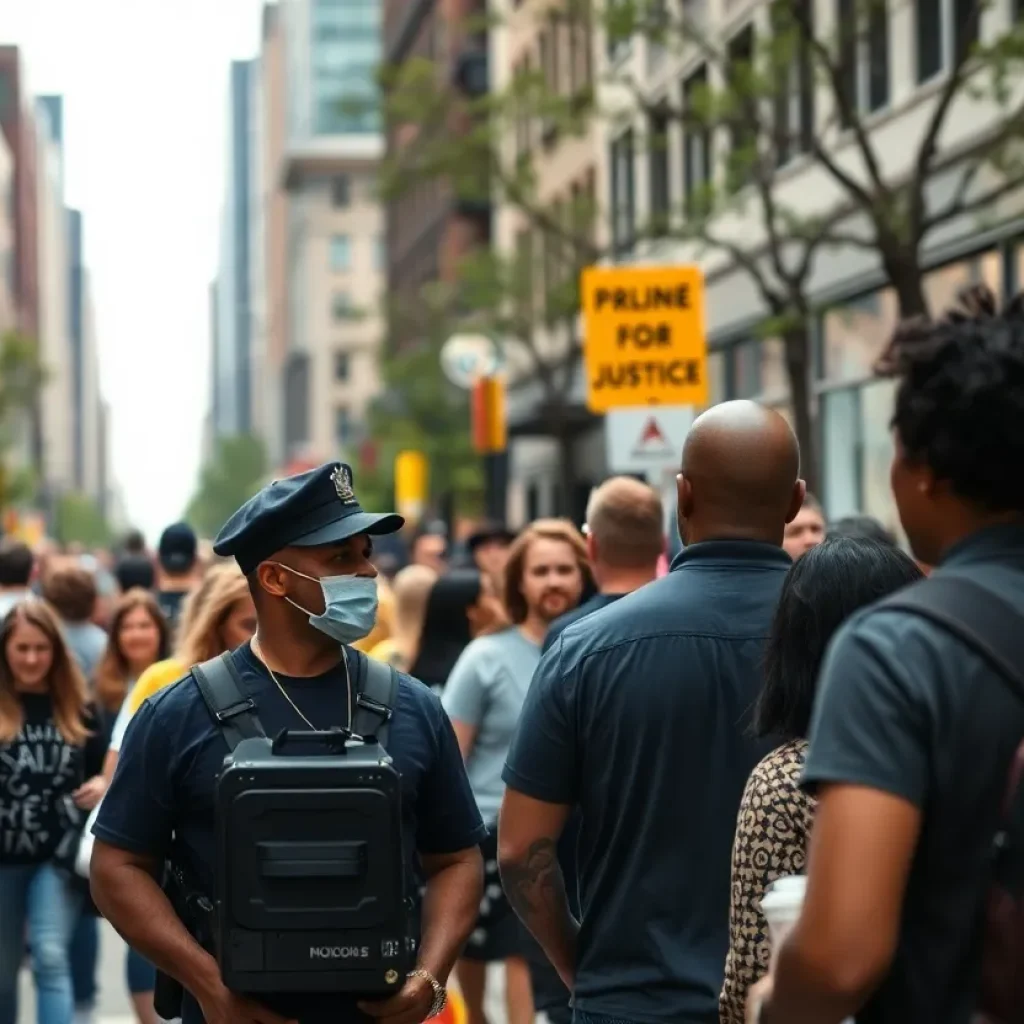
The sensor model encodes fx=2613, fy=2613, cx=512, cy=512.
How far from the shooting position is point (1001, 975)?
295 cm

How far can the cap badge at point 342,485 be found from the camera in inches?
188

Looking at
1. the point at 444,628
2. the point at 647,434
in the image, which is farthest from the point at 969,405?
the point at 647,434

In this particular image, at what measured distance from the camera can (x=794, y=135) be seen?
65.9 feet

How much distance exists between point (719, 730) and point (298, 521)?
2.82 feet

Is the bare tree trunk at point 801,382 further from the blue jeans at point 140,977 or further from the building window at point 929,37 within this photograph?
the blue jeans at point 140,977

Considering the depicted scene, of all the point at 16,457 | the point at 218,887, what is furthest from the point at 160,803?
the point at 16,457

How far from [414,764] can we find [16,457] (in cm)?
13696

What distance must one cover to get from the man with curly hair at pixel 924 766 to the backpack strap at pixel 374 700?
5.23 feet

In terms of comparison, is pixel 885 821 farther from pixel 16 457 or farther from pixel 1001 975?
pixel 16 457

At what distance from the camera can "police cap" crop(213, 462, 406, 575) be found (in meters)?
4.74

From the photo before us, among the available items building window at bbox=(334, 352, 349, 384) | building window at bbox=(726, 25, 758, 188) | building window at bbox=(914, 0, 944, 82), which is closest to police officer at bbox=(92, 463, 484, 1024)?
building window at bbox=(726, 25, 758, 188)

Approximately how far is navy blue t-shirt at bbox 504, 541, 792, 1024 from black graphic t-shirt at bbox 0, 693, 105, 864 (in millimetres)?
4516

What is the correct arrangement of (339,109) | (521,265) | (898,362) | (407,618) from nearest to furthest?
(898,362) < (407,618) < (339,109) < (521,265)

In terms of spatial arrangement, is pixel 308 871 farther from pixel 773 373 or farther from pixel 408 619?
pixel 773 373
